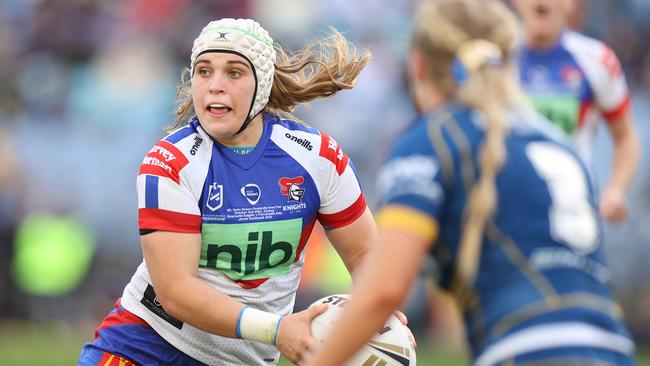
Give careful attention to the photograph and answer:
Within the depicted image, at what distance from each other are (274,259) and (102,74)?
10.3 metres

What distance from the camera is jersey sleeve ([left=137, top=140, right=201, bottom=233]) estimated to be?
4.81m

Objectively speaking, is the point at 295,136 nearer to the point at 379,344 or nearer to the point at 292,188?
the point at 292,188

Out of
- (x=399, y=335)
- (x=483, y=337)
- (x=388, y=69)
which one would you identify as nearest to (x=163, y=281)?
(x=399, y=335)

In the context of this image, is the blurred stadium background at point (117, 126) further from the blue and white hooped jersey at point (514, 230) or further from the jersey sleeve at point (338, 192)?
the blue and white hooped jersey at point (514, 230)

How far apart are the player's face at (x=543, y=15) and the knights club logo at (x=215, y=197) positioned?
3.60m

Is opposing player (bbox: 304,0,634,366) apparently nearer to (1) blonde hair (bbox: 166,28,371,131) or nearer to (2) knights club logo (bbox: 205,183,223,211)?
(2) knights club logo (bbox: 205,183,223,211)

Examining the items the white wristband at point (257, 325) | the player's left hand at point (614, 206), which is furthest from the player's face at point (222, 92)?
the player's left hand at point (614, 206)

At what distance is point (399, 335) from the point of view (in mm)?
4746

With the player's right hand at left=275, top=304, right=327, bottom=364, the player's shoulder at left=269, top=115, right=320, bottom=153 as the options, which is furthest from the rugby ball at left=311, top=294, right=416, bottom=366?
the player's shoulder at left=269, top=115, right=320, bottom=153

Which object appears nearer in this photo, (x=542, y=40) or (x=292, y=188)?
(x=292, y=188)

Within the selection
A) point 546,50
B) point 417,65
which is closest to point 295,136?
point 417,65

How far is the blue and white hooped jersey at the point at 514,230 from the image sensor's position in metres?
3.46

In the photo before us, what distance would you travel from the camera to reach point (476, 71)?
3.51m

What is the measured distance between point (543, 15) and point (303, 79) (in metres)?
2.88
